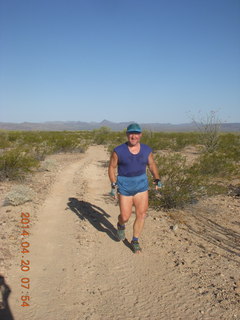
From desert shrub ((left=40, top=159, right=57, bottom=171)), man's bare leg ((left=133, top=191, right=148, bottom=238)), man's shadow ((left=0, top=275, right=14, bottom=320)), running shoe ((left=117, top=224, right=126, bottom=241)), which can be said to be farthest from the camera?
desert shrub ((left=40, top=159, right=57, bottom=171))

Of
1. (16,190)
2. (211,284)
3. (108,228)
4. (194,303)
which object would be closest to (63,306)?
(194,303)

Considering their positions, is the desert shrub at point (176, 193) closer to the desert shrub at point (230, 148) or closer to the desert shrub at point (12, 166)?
the desert shrub at point (12, 166)

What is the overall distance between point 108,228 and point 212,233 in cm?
196

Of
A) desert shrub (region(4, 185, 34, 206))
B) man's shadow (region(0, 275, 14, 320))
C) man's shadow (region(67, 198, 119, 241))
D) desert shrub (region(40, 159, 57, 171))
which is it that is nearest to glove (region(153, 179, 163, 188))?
man's shadow (region(67, 198, 119, 241))

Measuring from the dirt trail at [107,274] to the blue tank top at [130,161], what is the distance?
4.34 ft

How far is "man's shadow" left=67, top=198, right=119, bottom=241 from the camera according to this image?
16.5 ft

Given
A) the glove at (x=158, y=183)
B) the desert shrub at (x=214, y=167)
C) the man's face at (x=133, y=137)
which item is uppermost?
the man's face at (x=133, y=137)

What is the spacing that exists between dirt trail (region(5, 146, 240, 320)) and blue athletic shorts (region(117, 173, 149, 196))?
1.02 m

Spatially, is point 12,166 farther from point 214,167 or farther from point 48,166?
point 214,167

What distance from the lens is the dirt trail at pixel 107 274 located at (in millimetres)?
2883

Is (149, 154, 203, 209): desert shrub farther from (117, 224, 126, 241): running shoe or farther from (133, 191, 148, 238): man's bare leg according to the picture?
(133, 191, 148, 238): man's bare leg

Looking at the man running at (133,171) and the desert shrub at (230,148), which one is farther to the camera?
the desert shrub at (230,148)

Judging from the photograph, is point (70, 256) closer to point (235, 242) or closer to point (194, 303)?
point (194, 303)

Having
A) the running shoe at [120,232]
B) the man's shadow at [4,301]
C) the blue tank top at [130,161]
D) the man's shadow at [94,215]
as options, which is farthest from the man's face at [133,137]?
the man's shadow at [4,301]
